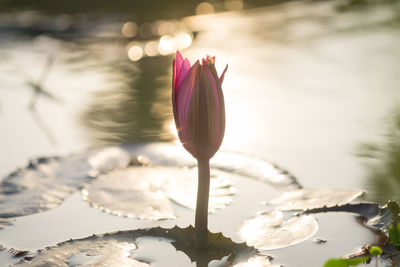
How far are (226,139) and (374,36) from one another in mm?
1392

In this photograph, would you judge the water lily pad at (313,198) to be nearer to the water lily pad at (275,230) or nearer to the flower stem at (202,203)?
the water lily pad at (275,230)

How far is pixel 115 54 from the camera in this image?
3393mm

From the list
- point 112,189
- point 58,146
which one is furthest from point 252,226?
point 58,146

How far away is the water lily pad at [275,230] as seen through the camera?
140 cm

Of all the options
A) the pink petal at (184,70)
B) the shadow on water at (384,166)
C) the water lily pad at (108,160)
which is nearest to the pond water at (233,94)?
the shadow on water at (384,166)

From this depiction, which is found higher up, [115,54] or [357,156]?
[115,54]

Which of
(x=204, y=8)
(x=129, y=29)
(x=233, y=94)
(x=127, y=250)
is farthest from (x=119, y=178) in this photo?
(x=204, y=8)

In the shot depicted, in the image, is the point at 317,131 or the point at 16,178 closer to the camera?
the point at 16,178

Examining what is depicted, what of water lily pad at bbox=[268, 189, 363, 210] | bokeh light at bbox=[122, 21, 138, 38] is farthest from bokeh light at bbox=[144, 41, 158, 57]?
water lily pad at bbox=[268, 189, 363, 210]

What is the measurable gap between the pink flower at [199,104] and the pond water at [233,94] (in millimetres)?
281

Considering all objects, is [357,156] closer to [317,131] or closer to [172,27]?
[317,131]

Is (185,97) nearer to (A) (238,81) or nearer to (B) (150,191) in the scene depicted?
(B) (150,191)

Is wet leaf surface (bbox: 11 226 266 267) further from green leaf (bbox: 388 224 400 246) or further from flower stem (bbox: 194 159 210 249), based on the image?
green leaf (bbox: 388 224 400 246)

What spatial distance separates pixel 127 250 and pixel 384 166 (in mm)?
842
